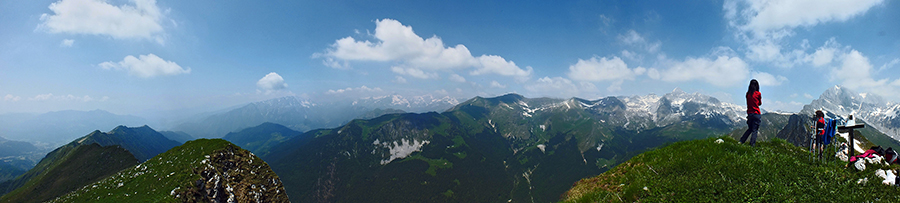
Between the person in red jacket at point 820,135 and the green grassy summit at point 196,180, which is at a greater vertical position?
the person in red jacket at point 820,135

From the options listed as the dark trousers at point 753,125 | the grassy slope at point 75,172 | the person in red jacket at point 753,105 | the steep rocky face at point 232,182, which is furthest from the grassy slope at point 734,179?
the grassy slope at point 75,172

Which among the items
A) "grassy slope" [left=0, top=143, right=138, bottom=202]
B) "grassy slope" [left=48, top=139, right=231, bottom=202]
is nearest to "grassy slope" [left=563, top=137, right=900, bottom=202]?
"grassy slope" [left=48, top=139, right=231, bottom=202]

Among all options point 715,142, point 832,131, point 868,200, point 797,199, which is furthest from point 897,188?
point 715,142

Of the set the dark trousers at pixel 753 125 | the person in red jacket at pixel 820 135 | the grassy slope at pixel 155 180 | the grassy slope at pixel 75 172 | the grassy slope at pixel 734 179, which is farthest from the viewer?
the grassy slope at pixel 75 172

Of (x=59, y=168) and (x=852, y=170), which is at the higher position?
(x=852, y=170)

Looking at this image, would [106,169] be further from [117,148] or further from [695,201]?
[695,201]

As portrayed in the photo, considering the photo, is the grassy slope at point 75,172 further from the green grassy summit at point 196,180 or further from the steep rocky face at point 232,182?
the steep rocky face at point 232,182

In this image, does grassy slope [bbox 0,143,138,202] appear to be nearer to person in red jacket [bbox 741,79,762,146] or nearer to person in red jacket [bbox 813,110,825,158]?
person in red jacket [bbox 741,79,762,146]
